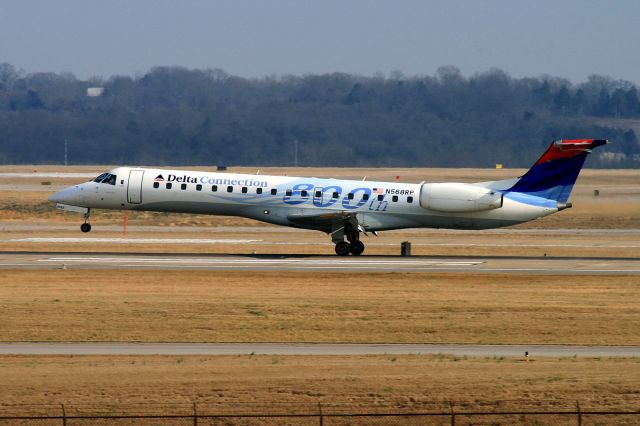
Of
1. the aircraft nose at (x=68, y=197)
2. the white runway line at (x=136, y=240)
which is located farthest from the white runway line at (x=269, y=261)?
the white runway line at (x=136, y=240)

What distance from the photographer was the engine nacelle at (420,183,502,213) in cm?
4888

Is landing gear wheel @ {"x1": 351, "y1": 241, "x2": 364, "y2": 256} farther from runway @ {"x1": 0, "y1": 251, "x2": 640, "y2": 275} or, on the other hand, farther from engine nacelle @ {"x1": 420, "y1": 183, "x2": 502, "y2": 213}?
engine nacelle @ {"x1": 420, "y1": 183, "x2": 502, "y2": 213}

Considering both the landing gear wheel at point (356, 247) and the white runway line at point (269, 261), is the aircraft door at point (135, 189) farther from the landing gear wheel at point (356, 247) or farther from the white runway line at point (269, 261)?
the landing gear wheel at point (356, 247)

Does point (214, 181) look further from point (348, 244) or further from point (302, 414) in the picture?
point (302, 414)

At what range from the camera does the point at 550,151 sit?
161 ft

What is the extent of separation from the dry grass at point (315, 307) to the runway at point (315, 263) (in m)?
1.85

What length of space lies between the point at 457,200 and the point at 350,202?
458 centimetres

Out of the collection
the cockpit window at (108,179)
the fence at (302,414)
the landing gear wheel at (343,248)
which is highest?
the cockpit window at (108,179)

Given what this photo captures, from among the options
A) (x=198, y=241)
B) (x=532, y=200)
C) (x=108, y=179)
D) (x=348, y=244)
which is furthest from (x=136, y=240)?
(x=532, y=200)

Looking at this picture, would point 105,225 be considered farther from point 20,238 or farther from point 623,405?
point 623,405

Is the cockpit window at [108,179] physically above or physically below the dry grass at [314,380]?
above

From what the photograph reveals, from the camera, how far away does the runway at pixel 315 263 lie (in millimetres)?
44312

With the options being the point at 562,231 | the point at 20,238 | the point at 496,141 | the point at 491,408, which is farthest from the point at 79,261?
the point at 496,141

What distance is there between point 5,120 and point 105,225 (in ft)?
359
